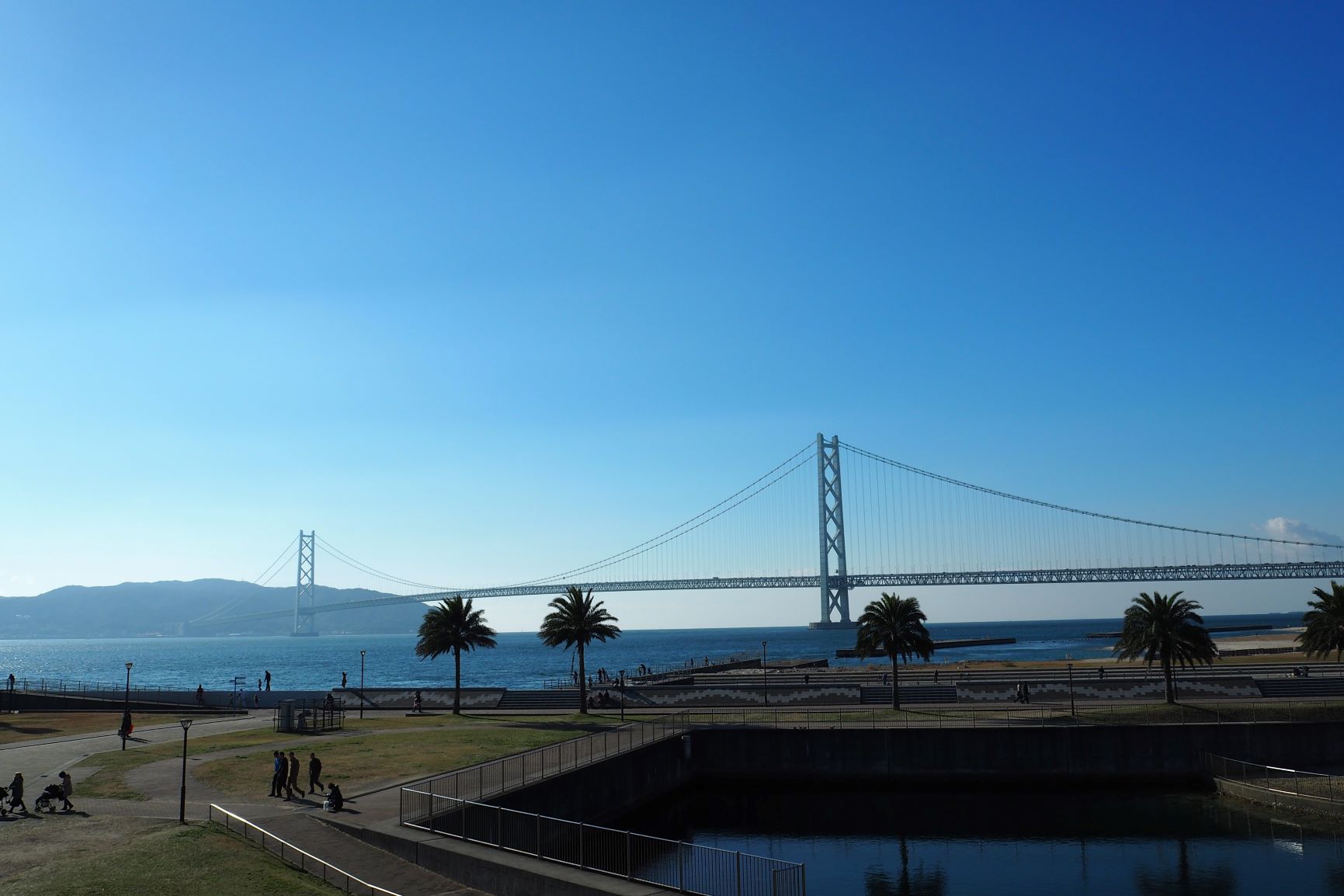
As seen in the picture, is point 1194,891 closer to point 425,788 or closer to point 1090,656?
point 425,788

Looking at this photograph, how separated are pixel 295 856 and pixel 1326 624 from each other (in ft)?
157

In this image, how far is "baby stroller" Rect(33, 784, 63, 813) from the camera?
25797 millimetres

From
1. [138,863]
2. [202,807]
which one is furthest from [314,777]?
[138,863]

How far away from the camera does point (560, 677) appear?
118250 mm

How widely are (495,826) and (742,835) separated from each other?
14077 millimetres

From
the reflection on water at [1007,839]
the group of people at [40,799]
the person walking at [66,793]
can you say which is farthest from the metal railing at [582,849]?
the group of people at [40,799]

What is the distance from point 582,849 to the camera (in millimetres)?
21906

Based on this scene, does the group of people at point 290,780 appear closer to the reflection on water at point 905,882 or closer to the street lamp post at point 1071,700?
the reflection on water at point 905,882

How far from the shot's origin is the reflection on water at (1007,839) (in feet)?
98.5

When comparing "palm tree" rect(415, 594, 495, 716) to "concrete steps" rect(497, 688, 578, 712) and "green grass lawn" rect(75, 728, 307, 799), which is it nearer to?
"concrete steps" rect(497, 688, 578, 712)

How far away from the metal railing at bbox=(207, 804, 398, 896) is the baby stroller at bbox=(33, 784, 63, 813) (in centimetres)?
433

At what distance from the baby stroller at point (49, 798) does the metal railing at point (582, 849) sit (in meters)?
8.89

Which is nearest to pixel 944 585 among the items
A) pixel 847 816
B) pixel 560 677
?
pixel 560 677

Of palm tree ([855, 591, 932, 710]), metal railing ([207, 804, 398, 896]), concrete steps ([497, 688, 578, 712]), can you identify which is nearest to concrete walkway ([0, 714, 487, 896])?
metal railing ([207, 804, 398, 896])
